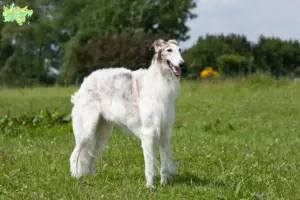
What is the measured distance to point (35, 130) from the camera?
11.3m

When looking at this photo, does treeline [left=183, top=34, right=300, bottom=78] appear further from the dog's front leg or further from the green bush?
the dog's front leg

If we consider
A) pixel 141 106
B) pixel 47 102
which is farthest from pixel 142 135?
pixel 47 102

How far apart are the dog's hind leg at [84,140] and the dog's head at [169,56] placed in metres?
1.24

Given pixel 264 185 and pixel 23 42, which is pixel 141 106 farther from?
pixel 23 42

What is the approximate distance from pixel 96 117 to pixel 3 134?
4.30 metres

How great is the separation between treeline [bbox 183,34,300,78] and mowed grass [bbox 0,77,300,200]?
2608cm

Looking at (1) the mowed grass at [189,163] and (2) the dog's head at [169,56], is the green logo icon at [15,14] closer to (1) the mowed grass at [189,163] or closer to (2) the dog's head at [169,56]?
(2) the dog's head at [169,56]

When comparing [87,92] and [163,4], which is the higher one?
[163,4]

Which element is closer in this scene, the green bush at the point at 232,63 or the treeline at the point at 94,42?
the treeline at the point at 94,42

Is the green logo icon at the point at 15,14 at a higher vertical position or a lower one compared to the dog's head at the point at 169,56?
higher

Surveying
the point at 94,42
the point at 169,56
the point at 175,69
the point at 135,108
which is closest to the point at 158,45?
the point at 169,56

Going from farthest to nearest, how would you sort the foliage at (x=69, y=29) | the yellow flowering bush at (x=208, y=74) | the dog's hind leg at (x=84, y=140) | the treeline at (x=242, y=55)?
the treeline at (x=242, y=55)
the foliage at (x=69, y=29)
the yellow flowering bush at (x=208, y=74)
the dog's hind leg at (x=84, y=140)

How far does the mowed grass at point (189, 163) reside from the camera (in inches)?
235

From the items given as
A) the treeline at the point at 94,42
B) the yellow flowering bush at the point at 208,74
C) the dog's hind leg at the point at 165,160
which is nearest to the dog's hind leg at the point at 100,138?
the dog's hind leg at the point at 165,160
